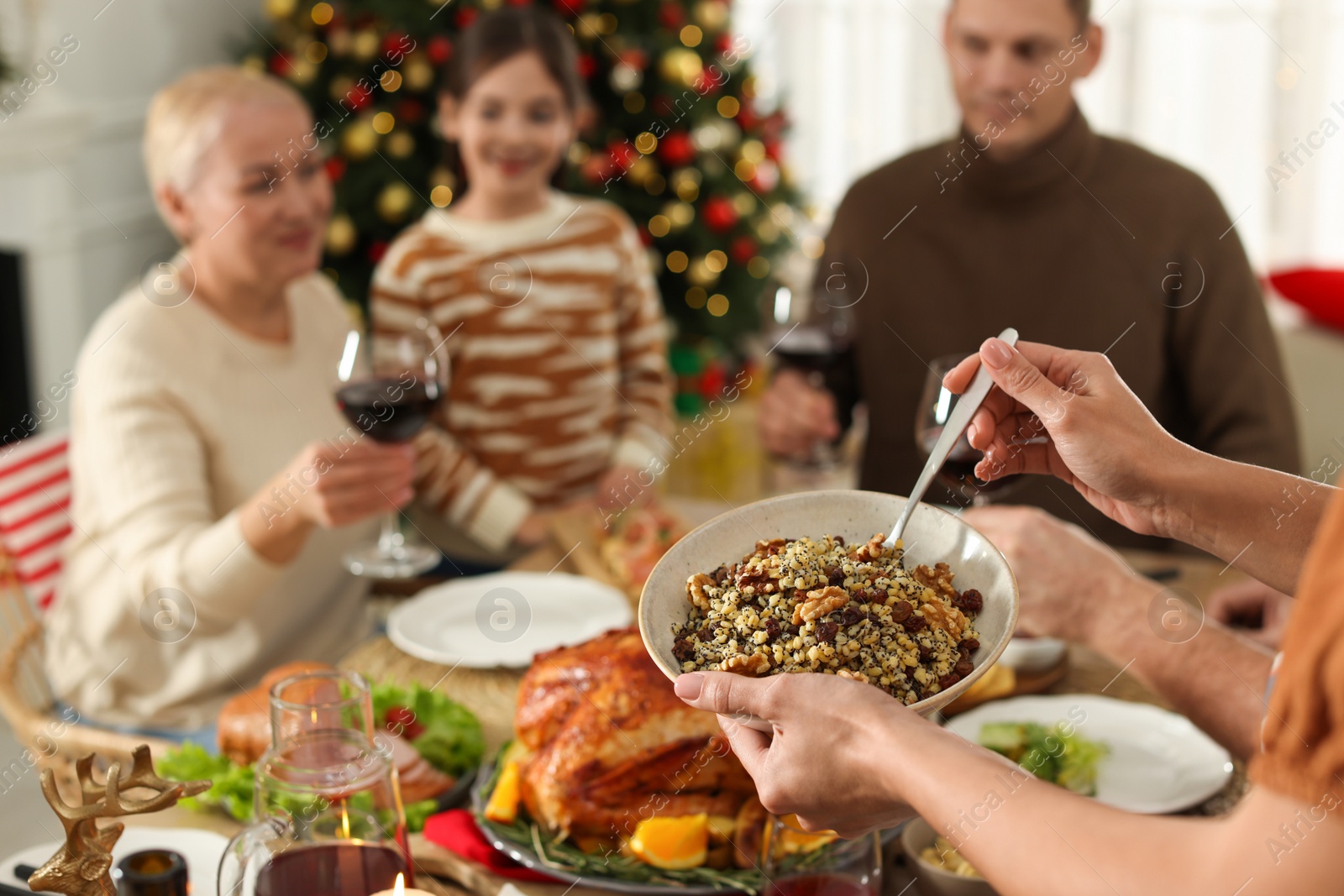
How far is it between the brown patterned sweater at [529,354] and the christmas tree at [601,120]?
91 cm

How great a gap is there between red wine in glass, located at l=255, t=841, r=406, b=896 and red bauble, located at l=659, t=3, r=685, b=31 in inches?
118

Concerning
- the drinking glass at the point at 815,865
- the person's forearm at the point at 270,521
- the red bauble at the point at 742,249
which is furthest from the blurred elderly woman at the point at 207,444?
the red bauble at the point at 742,249

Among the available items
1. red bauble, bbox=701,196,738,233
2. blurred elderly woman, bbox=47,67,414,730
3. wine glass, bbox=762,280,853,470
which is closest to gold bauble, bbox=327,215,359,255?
red bauble, bbox=701,196,738,233

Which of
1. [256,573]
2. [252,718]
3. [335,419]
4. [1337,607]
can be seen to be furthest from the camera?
[335,419]

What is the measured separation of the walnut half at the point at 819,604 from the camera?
826 millimetres

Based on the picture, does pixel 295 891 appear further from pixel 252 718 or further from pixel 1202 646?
pixel 1202 646

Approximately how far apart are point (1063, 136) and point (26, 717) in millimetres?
1868

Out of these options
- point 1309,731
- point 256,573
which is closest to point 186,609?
point 256,573

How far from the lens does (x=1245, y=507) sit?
91cm

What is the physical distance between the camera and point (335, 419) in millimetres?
2094

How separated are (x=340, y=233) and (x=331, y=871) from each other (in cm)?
275

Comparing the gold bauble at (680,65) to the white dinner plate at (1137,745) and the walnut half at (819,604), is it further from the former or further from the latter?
the walnut half at (819,604)

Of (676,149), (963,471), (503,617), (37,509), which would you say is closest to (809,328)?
(963,471)

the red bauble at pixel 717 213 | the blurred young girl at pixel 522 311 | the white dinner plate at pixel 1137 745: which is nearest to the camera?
the white dinner plate at pixel 1137 745
